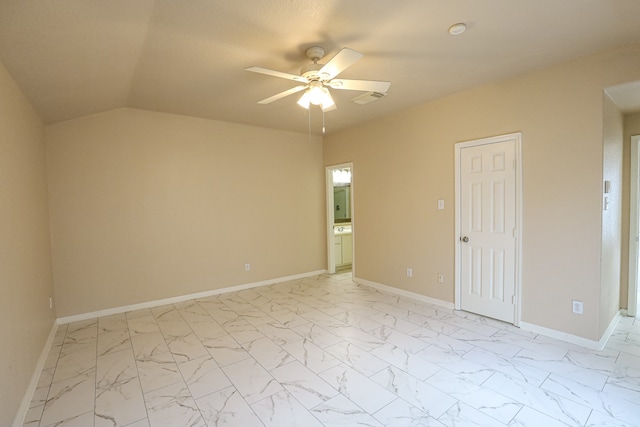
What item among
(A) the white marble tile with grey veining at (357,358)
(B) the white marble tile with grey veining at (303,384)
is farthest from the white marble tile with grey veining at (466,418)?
(B) the white marble tile with grey veining at (303,384)

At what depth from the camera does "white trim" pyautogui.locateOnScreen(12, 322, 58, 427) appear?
193 cm

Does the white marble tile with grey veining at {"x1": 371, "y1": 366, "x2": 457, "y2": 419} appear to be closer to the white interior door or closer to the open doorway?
the white interior door

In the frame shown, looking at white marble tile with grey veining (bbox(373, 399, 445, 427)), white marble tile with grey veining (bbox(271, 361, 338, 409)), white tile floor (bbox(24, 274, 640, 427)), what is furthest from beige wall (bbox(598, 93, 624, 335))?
white marble tile with grey veining (bbox(271, 361, 338, 409))

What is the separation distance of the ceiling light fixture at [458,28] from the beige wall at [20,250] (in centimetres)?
321

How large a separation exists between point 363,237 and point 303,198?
138cm

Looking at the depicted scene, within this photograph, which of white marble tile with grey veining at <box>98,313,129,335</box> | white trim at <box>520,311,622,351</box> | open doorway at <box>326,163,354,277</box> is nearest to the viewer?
white trim at <box>520,311,622,351</box>

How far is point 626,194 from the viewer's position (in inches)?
135

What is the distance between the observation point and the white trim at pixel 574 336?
9.00 feet

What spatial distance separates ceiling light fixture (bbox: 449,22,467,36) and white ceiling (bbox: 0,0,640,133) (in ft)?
0.11

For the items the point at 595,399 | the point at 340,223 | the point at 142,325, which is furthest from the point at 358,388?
the point at 340,223

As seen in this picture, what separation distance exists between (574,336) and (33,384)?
475 centimetres

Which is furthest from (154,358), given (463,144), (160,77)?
(463,144)

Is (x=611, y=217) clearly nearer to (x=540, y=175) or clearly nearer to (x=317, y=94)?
(x=540, y=175)

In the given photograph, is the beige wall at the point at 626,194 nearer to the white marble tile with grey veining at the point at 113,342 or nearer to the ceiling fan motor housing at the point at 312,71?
the ceiling fan motor housing at the point at 312,71
